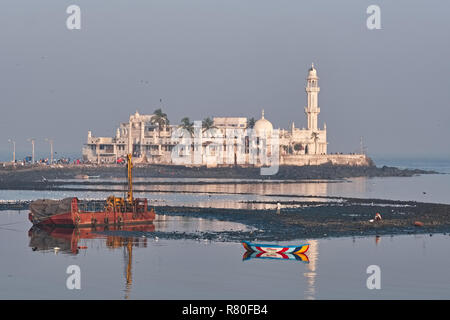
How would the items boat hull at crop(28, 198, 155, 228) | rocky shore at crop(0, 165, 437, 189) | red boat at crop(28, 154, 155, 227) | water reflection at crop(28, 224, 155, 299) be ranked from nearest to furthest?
water reflection at crop(28, 224, 155, 299) < boat hull at crop(28, 198, 155, 228) < red boat at crop(28, 154, 155, 227) < rocky shore at crop(0, 165, 437, 189)

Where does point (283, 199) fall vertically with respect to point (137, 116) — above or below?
below

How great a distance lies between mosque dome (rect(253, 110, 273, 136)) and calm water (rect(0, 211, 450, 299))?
434ft

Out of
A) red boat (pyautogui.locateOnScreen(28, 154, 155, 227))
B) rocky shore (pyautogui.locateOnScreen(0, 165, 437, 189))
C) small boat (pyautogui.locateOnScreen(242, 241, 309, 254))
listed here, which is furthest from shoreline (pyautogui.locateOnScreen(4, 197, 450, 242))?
rocky shore (pyautogui.locateOnScreen(0, 165, 437, 189))

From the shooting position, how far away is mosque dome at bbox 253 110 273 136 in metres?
193

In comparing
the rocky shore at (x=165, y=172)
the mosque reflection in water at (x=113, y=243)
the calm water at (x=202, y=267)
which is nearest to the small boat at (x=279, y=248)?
the mosque reflection in water at (x=113, y=243)

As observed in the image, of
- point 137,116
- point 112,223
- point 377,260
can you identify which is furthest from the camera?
point 137,116

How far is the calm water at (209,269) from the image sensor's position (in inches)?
1614

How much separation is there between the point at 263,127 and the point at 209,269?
5843 inches

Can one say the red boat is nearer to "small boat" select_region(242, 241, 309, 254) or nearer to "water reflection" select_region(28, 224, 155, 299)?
"water reflection" select_region(28, 224, 155, 299)

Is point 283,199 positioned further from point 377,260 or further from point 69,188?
point 377,260

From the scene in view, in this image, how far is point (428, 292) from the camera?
41219 millimetres

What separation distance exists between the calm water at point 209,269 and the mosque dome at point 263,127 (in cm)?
13219

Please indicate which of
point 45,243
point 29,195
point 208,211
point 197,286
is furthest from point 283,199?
point 197,286

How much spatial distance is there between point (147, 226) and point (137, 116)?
127 m
